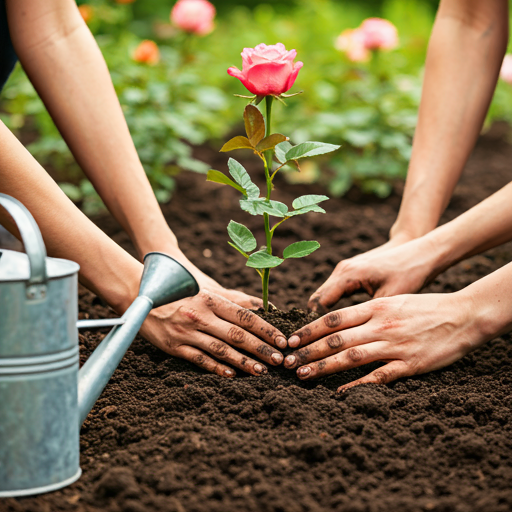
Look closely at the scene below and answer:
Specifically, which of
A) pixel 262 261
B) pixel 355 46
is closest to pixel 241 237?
pixel 262 261

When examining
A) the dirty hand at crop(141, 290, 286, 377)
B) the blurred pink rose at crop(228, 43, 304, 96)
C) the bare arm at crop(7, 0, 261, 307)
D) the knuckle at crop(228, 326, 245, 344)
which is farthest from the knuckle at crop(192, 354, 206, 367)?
the blurred pink rose at crop(228, 43, 304, 96)

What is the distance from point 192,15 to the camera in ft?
11.7

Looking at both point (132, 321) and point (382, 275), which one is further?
point (382, 275)

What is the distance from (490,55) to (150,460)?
1.75m

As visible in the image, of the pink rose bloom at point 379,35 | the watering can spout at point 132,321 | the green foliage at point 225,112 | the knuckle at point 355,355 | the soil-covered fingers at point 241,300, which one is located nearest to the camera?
the watering can spout at point 132,321

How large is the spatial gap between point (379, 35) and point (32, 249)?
3.11m

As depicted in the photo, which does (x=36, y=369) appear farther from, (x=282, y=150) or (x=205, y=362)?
(x=282, y=150)

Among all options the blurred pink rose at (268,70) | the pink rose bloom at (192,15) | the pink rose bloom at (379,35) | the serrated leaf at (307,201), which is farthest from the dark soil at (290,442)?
the pink rose bloom at (192,15)

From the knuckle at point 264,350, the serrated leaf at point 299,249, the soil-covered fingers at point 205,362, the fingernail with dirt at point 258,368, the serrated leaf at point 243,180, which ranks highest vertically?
the serrated leaf at point 243,180

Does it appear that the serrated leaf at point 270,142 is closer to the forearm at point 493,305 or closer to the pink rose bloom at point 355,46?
the forearm at point 493,305

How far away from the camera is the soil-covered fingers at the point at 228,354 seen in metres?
1.44

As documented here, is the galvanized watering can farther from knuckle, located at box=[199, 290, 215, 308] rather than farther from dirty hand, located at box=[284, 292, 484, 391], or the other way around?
dirty hand, located at box=[284, 292, 484, 391]

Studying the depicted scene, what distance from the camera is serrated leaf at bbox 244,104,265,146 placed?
4.39ft

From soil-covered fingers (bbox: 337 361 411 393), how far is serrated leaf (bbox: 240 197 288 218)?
469 mm
